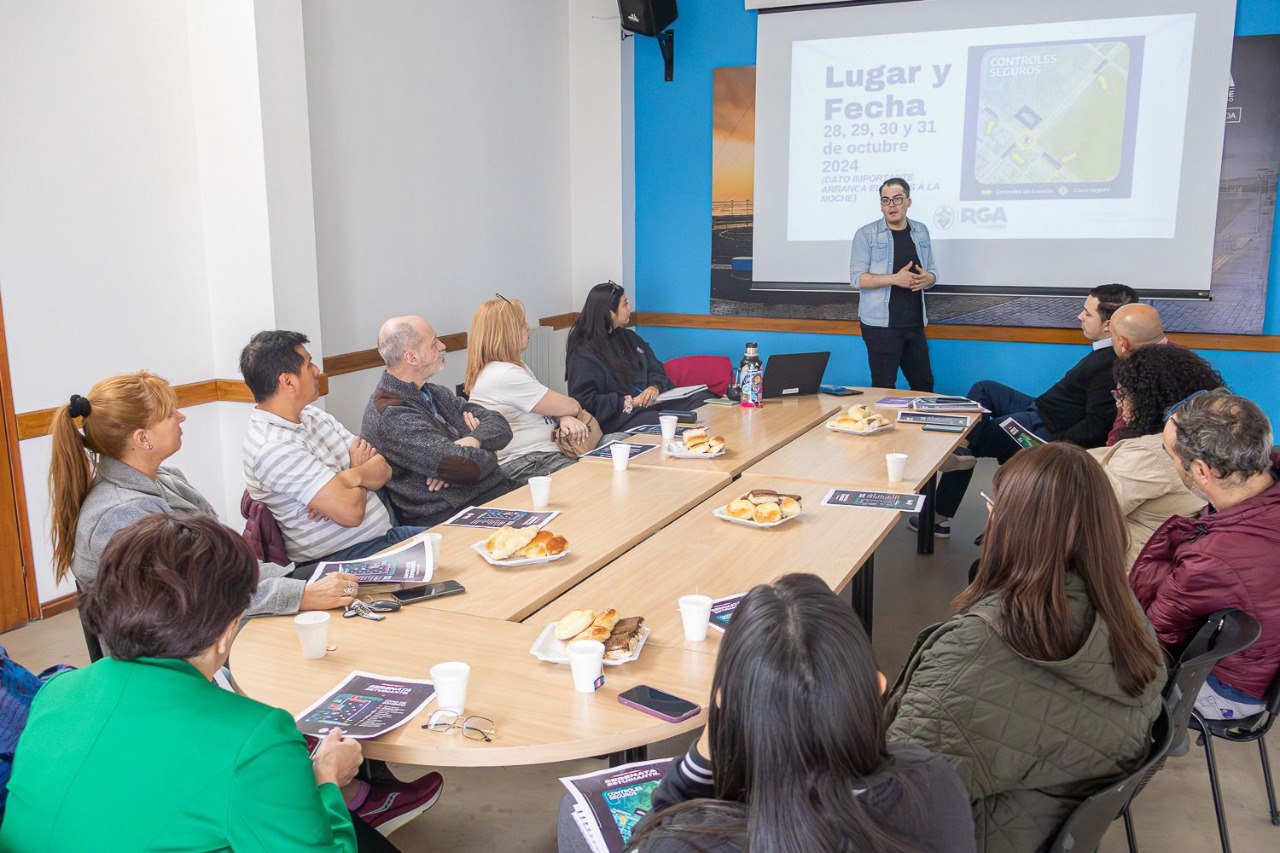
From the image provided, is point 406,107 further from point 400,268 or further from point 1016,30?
point 1016,30

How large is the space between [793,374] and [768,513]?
2257 mm

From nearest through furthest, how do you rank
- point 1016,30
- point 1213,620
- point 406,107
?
1. point 1213,620
2. point 406,107
3. point 1016,30

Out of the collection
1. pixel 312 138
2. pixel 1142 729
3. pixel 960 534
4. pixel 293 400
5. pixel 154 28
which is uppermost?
pixel 154 28

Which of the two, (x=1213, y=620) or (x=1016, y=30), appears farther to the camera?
(x=1016, y=30)

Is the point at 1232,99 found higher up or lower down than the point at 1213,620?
higher up

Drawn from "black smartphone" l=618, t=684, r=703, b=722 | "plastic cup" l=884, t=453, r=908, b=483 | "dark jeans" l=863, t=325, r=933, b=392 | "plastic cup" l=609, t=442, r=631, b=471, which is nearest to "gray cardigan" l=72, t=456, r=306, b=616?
"black smartphone" l=618, t=684, r=703, b=722

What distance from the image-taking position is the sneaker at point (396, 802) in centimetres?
224

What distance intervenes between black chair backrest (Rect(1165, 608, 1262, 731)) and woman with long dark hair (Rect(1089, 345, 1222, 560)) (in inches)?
29.5

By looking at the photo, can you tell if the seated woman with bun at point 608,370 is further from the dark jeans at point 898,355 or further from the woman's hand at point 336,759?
the woman's hand at point 336,759

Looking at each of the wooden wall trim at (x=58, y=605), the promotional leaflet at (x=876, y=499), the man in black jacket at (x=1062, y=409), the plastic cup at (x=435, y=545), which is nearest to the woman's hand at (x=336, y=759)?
the plastic cup at (x=435, y=545)

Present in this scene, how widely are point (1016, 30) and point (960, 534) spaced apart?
3.24 m

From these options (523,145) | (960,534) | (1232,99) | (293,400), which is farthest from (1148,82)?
(293,400)

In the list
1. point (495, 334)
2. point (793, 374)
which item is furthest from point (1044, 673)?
point (793, 374)

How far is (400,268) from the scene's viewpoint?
563 centimetres
